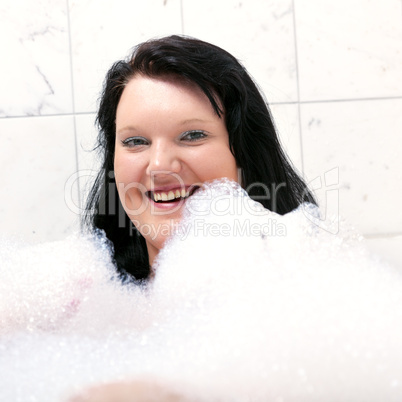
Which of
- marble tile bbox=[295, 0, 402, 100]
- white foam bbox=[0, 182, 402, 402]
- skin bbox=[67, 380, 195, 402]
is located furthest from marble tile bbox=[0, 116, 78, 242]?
skin bbox=[67, 380, 195, 402]

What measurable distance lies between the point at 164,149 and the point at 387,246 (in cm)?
65

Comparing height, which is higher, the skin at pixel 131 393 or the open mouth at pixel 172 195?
the open mouth at pixel 172 195

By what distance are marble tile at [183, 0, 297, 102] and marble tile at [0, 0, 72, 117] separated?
0.92ft

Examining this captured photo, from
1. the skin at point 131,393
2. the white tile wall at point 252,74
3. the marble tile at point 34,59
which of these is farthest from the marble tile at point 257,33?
the skin at point 131,393

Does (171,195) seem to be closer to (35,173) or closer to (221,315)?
(221,315)

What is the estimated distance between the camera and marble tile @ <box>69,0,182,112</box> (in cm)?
114

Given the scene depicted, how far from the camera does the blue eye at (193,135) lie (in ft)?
2.71

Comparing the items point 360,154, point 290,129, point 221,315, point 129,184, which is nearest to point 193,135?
point 129,184

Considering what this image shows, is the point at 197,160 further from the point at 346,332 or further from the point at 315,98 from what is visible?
the point at 315,98

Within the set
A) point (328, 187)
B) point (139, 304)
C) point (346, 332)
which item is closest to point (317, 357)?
point (346, 332)

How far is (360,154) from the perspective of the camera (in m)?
1.21

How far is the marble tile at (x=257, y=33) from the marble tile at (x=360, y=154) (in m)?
0.09

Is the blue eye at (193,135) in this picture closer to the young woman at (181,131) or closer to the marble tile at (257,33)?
the young woman at (181,131)

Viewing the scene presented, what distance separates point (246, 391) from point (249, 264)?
218 mm
